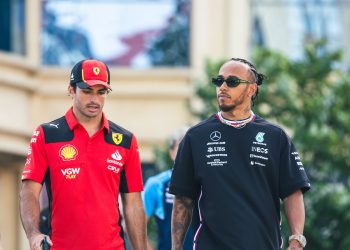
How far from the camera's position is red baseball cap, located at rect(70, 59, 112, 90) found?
10.3 metres

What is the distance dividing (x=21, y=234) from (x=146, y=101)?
3.33m

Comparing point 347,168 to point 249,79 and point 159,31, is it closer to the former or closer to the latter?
point 159,31

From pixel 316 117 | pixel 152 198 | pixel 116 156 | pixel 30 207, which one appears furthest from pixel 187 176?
pixel 316 117

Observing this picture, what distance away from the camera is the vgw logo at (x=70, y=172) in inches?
399

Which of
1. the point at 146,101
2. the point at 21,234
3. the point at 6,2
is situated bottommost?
the point at 21,234

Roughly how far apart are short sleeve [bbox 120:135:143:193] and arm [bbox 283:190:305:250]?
111 cm

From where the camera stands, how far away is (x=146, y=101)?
26.6 metres

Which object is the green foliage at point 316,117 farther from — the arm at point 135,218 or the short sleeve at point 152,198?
the arm at point 135,218

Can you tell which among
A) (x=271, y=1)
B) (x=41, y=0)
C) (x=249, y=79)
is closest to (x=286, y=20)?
(x=271, y=1)

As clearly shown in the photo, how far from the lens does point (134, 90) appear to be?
26.5 metres

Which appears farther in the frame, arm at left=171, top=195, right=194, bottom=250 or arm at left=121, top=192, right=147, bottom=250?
arm at left=121, top=192, right=147, bottom=250

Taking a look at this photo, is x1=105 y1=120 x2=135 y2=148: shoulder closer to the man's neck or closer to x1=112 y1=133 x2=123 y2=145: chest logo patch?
x1=112 y1=133 x2=123 y2=145: chest logo patch

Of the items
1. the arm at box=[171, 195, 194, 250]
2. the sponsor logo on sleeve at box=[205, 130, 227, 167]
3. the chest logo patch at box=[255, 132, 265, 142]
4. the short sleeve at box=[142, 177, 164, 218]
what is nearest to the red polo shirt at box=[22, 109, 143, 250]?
the arm at box=[171, 195, 194, 250]

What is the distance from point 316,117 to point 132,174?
11.4m
